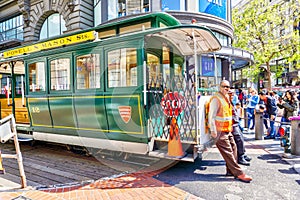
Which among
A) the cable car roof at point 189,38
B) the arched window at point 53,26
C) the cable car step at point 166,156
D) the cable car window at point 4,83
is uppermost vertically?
the arched window at point 53,26

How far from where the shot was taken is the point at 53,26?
18422 millimetres

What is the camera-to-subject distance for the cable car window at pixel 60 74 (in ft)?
19.9

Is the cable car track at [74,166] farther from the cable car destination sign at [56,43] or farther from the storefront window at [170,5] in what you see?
the storefront window at [170,5]

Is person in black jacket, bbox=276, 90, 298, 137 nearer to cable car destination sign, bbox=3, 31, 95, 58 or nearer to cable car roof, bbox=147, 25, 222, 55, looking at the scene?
cable car roof, bbox=147, 25, 222, 55

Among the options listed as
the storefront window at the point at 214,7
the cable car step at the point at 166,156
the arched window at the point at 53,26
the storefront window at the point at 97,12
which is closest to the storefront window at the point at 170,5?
the storefront window at the point at 214,7

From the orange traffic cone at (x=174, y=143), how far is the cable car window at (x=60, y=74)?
9.47 feet

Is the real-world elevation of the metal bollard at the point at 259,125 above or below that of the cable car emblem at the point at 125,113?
below

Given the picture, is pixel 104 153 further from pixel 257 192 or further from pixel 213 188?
pixel 257 192

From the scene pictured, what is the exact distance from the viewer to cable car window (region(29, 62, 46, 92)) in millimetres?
6600

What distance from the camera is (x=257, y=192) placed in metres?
4.10

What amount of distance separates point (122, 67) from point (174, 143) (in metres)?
1.97

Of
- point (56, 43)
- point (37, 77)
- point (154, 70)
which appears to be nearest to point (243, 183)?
point (154, 70)

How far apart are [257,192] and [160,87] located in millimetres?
2991

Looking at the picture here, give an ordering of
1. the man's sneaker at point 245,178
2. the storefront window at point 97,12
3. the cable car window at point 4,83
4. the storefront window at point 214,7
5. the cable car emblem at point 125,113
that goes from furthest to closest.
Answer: the storefront window at point 97,12 → the storefront window at point 214,7 → the cable car window at point 4,83 → the cable car emblem at point 125,113 → the man's sneaker at point 245,178
